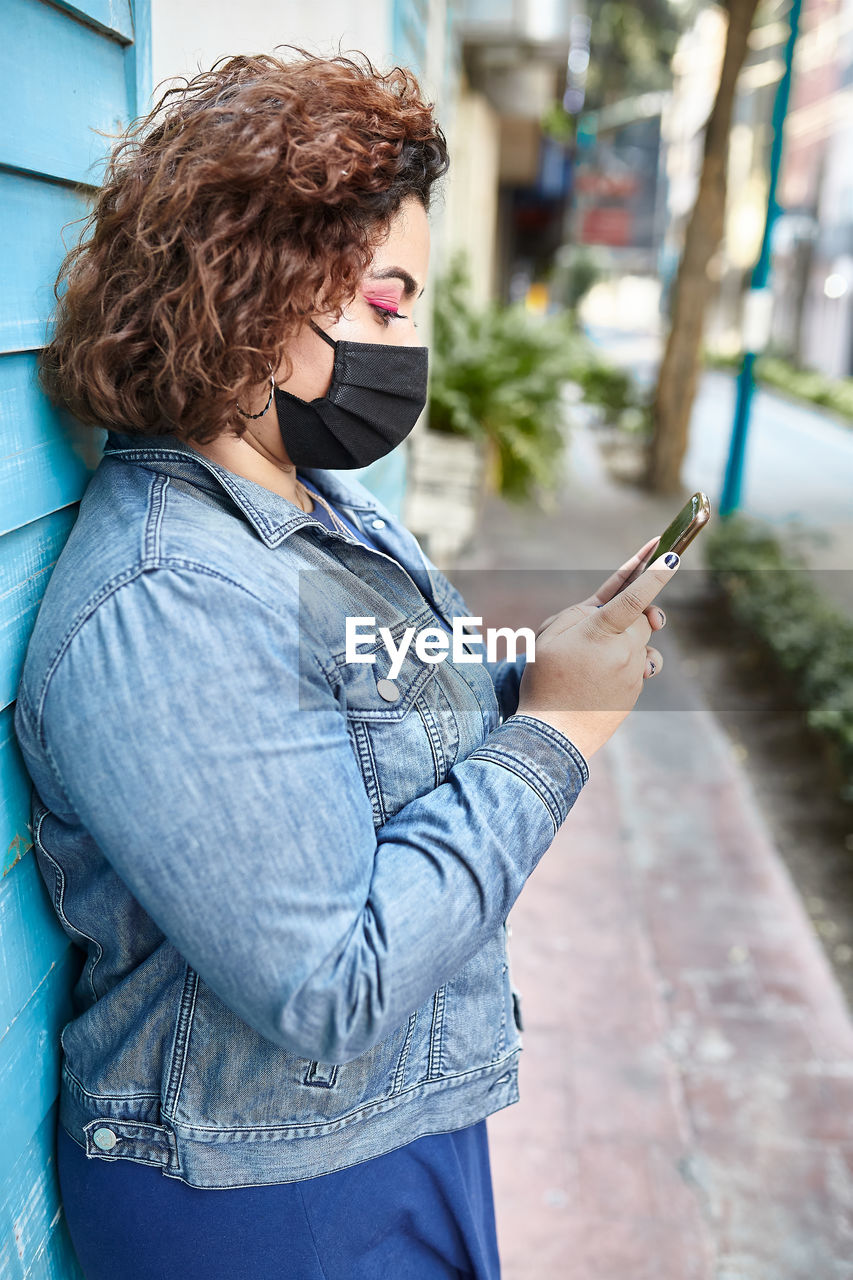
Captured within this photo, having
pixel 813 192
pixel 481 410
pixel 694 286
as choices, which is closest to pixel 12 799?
pixel 481 410

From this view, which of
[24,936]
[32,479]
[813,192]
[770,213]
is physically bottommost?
[24,936]

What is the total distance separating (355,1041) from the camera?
965mm

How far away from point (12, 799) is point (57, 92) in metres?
0.79

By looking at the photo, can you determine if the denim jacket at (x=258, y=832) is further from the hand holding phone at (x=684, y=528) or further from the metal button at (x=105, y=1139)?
the hand holding phone at (x=684, y=528)

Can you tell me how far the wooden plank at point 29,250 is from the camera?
3.50 feet

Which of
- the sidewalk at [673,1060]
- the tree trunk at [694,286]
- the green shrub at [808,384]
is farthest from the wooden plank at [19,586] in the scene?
the green shrub at [808,384]

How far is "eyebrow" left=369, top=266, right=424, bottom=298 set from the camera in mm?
1200

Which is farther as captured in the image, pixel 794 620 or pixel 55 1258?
pixel 794 620

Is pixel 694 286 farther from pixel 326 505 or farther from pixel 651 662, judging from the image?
pixel 651 662

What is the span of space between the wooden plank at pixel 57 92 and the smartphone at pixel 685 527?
2.72 ft

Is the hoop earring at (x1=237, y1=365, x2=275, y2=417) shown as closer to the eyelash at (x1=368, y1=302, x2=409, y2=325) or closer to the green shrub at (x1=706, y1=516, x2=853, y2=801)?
the eyelash at (x1=368, y1=302, x2=409, y2=325)

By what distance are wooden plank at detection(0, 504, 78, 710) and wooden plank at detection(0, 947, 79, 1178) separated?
0.38 meters

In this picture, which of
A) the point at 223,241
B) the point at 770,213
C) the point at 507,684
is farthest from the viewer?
the point at 770,213

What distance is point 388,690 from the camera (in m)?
1.13
